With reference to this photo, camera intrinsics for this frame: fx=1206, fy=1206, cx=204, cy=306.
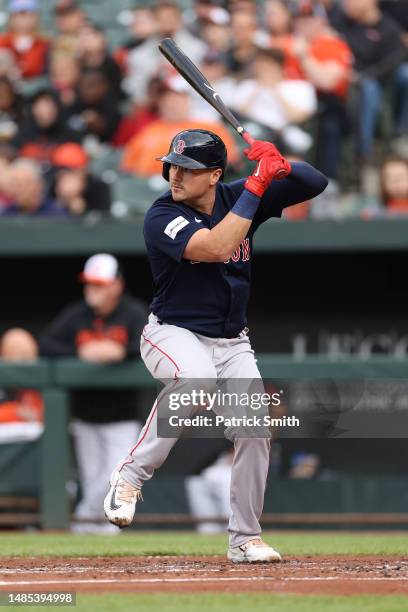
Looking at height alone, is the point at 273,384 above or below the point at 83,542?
above

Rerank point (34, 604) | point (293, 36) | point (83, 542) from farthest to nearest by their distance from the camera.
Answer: point (293, 36) → point (83, 542) → point (34, 604)

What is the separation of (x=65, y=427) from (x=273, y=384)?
4.49 ft

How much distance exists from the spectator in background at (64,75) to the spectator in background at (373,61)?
2.33m

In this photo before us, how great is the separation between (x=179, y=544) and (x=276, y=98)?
4.70m

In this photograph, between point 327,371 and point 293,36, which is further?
point 293,36

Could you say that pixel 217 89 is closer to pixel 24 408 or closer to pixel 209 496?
pixel 24 408

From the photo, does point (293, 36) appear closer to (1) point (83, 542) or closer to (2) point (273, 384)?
(2) point (273, 384)

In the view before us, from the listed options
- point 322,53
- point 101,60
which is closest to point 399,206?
point 322,53

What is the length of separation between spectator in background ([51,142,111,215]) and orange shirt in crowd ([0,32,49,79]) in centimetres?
210

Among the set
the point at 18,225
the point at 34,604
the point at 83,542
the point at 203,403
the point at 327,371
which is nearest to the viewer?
the point at 34,604

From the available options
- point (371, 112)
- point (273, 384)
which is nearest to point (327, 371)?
point (273, 384)

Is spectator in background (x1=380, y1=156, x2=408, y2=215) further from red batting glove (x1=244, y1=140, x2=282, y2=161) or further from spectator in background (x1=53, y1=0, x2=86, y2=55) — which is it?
red batting glove (x1=244, y1=140, x2=282, y2=161)

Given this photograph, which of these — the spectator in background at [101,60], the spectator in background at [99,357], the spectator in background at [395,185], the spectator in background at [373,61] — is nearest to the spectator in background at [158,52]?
the spectator in background at [101,60]

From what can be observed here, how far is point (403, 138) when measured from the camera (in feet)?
31.6
